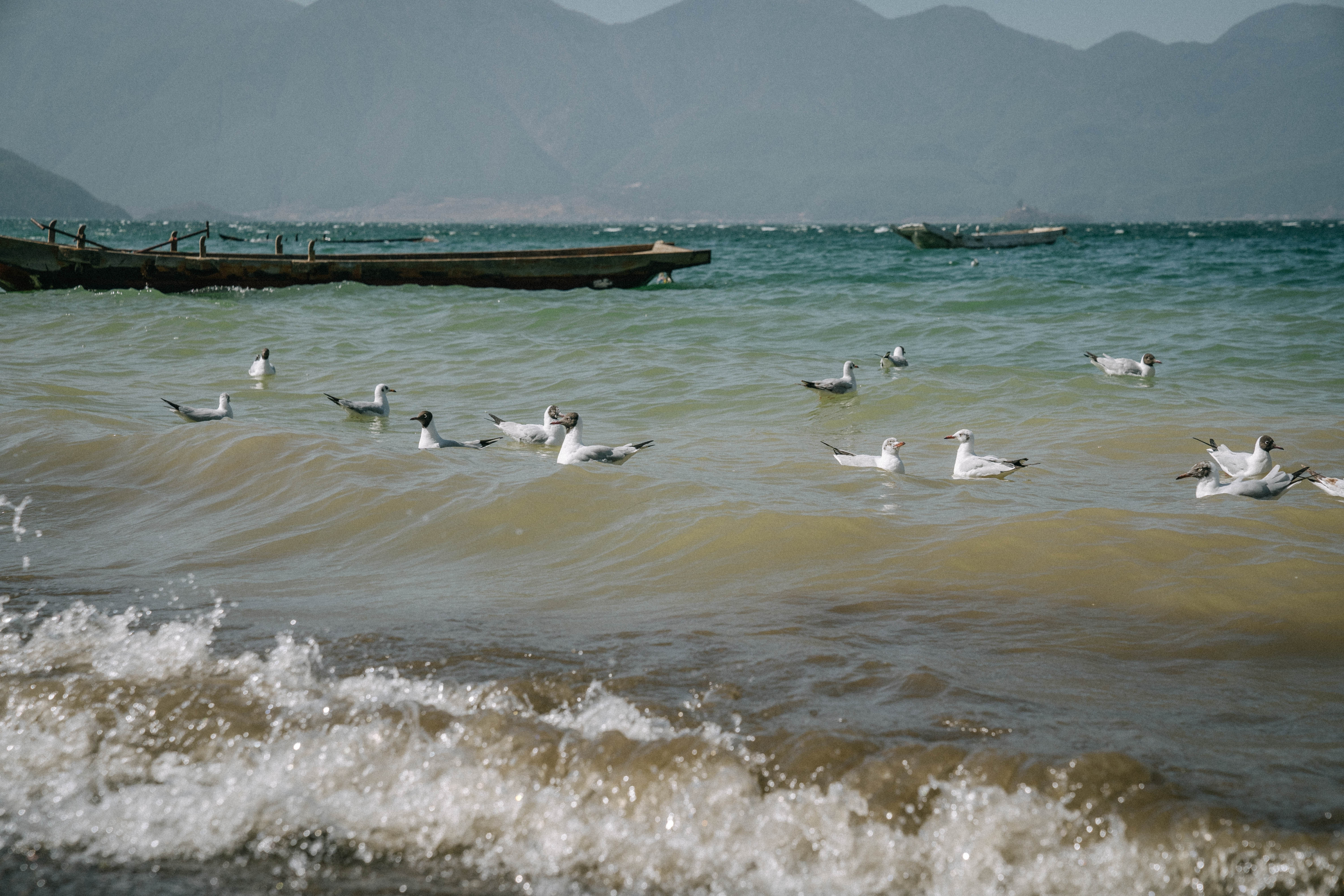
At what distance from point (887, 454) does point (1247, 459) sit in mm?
2726

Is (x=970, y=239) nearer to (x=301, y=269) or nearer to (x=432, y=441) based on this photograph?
(x=301, y=269)

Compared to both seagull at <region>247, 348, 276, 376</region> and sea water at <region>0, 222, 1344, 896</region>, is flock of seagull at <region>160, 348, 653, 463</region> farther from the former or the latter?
seagull at <region>247, 348, 276, 376</region>

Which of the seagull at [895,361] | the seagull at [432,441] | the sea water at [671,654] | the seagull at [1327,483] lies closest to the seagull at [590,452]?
the sea water at [671,654]

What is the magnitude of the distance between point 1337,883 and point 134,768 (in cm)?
354

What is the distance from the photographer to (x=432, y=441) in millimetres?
8297

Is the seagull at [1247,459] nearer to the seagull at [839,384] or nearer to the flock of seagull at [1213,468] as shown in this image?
the flock of seagull at [1213,468]

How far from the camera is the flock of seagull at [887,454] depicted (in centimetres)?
675

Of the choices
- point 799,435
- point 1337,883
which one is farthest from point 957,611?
point 799,435

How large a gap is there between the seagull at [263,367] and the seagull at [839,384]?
6.64 meters

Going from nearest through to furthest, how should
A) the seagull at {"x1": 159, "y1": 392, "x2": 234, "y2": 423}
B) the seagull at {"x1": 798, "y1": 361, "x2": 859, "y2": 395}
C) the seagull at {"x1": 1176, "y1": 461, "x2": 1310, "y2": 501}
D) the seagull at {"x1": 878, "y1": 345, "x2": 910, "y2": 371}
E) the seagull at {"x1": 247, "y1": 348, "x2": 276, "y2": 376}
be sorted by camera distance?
the seagull at {"x1": 1176, "y1": 461, "x2": 1310, "y2": 501}
the seagull at {"x1": 159, "y1": 392, "x2": 234, "y2": 423}
the seagull at {"x1": 798, "y1": 361, "x2": 859, "y2": 395}
the seagull at {"x1": 247, "y1": 348, "x2": 276, "y2": 376}
the seagull at {"x1": 878, "y1": 345, "x2": 910, "y2": 371}

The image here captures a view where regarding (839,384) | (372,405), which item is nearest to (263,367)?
(372,405)

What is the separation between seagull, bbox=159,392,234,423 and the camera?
9.11 metres

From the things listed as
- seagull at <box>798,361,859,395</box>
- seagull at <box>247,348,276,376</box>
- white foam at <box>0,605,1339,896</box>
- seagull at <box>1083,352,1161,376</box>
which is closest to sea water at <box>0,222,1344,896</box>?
white foam at <box>0,605,1339,896</box>

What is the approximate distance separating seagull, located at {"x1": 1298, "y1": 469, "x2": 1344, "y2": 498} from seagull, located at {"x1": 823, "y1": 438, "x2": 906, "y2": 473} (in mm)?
2767
